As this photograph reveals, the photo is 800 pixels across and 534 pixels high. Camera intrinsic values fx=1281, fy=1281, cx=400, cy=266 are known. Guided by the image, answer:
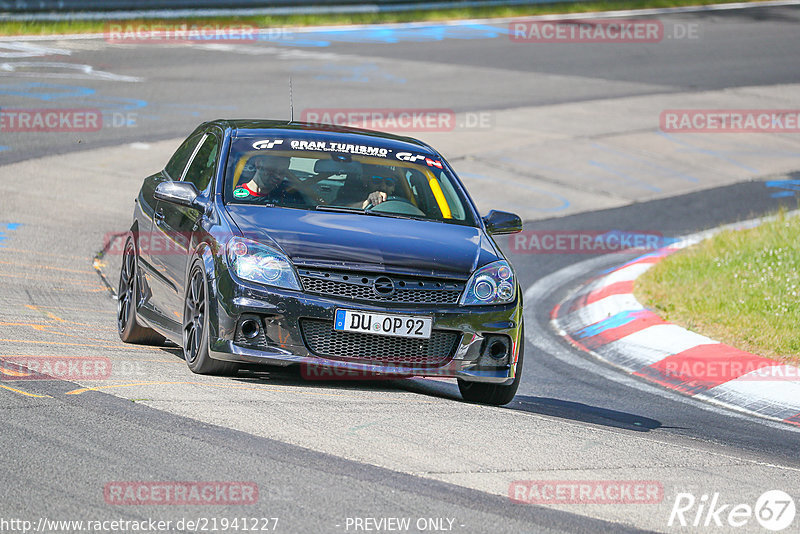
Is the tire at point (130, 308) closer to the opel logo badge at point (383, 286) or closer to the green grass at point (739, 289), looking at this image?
the opel logo badge at point (383, 286)

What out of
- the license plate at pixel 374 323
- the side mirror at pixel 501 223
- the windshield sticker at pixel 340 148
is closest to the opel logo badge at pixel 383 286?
the license plate at pixel 374 323

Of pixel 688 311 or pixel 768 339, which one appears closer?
pixel 768 339

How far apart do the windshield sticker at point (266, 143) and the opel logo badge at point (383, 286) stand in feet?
5.17

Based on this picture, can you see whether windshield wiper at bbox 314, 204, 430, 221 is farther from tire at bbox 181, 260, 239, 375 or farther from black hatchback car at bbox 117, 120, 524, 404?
tire at bbox 181, 260, 239, 375

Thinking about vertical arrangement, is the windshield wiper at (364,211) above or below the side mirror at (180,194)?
below

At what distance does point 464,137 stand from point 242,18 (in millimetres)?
10325

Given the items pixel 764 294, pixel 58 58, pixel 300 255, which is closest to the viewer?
pixel 300 255

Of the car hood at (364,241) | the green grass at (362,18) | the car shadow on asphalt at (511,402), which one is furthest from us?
the green grass at (362,18)

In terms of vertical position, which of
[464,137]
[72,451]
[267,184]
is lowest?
[464,137]

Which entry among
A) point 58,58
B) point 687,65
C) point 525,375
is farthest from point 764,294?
point 687,65

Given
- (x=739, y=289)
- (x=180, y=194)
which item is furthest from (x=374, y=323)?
(x=739, y=289)

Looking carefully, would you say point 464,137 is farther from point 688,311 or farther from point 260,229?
point 260,229

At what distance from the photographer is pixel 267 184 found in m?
7.75

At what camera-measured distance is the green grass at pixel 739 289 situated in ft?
31.7
